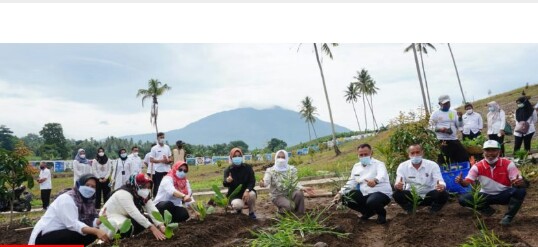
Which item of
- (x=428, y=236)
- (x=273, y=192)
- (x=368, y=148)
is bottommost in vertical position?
(x=428, y=236)

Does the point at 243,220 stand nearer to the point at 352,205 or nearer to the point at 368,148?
the point at 352,205

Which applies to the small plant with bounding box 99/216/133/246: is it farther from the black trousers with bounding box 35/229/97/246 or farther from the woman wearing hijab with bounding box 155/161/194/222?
the woman wearing hijab with bounding box 155/161/194/222

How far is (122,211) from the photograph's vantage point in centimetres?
572

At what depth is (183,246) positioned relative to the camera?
515 centimetres

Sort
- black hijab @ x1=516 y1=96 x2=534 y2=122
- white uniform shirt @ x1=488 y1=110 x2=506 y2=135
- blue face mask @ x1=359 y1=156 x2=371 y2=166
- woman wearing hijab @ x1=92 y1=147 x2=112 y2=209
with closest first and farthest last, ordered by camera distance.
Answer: blue face mask @ x1=359 y1=156 x2=371 y2=166 → black hijab @ x1=516 y1=96 x2=534 y2=122 → white uniform shirt @ x1=488 y1=110 x2=506 y2=135 → woman wearing hijab @ x1=92 y1=147 x2=112 y2=209

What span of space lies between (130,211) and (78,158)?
543 centimetres

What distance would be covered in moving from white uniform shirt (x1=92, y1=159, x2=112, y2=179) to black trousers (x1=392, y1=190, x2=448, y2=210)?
650cm

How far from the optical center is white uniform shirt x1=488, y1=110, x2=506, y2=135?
943cm

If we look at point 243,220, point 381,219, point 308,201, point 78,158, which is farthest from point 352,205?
point 78,158

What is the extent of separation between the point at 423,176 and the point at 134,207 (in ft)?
11.6

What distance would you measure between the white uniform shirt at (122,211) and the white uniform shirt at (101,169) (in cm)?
451

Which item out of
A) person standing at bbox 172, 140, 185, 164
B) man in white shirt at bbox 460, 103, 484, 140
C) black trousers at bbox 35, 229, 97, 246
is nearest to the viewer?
black trousers at bbox 35, 229, 97, 246

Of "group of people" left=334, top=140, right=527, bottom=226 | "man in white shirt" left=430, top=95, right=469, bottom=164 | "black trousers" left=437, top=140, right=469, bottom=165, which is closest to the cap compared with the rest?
"man in white shirt" left=430, top=95, right=469, bottom=164

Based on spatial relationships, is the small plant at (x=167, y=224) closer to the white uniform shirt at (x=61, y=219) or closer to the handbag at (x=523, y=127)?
the white uniform shirt at (x=61, y=219)
